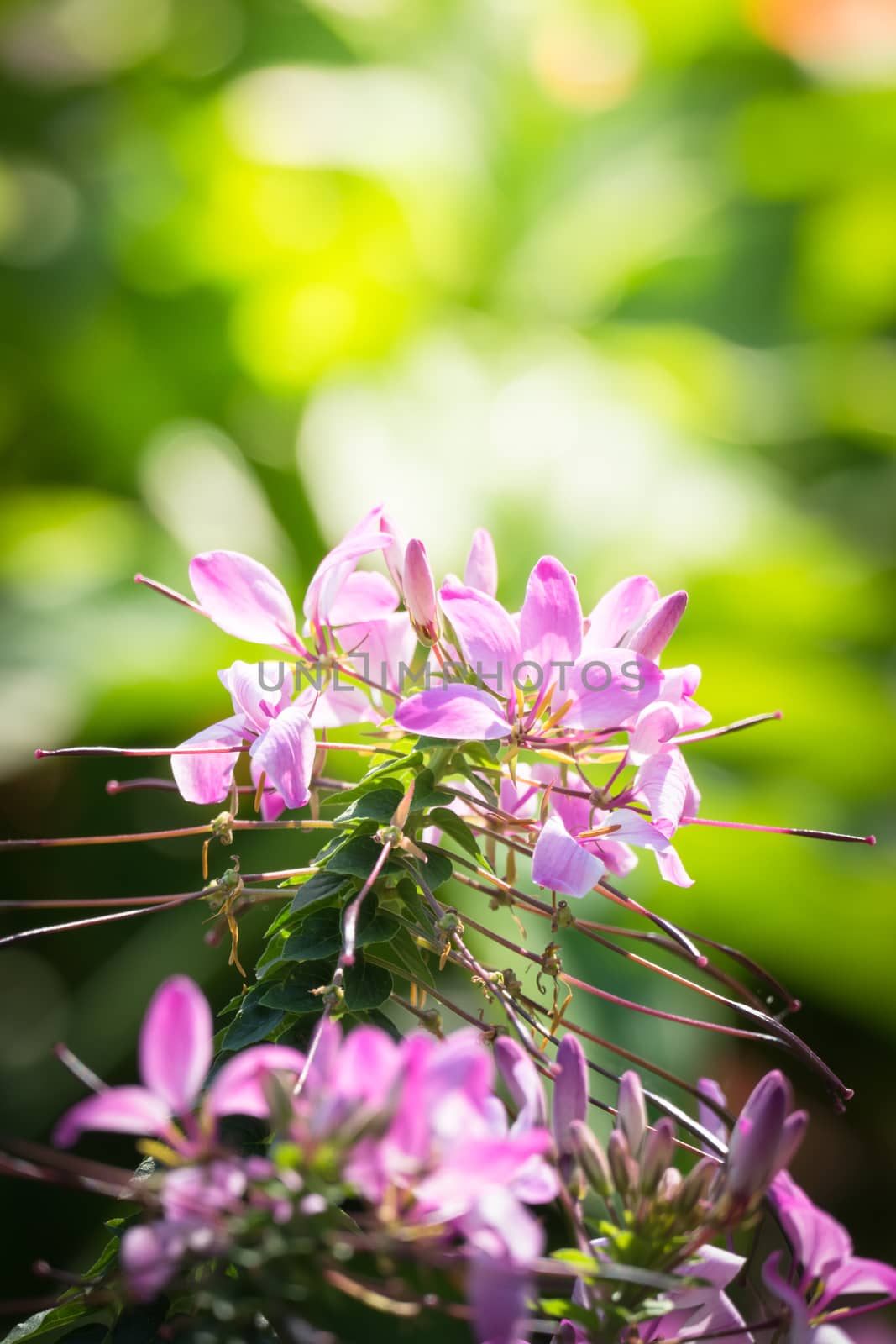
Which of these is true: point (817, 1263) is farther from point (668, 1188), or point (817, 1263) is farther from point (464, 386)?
point (464, 386)

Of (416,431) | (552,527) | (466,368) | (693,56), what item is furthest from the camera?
(693,56)

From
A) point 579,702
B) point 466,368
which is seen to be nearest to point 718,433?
point 466,368

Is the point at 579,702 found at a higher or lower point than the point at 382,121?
lower

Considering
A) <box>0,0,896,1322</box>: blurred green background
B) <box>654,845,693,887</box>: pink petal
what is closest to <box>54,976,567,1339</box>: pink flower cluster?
<box>654,845,693,887</box>: pink petal

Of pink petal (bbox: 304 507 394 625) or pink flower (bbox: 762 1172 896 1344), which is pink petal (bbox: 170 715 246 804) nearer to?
pink petal (bbox: 304 507 394 625)

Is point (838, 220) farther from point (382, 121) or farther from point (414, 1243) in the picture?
point (414, 1243)

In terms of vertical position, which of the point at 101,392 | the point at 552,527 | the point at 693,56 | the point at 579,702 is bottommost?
the point at 552,527
